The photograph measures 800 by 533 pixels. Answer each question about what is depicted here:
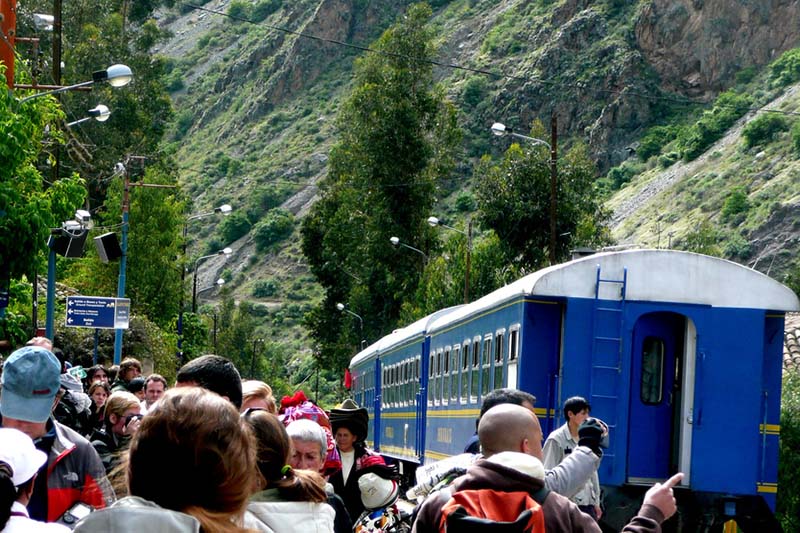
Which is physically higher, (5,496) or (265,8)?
(265,8)

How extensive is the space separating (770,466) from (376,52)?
4800 centimetres

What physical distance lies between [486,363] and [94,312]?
34.3 ft

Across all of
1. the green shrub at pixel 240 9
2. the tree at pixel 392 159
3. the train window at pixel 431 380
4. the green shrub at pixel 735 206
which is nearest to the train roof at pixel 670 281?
the train window at pixel 431 380

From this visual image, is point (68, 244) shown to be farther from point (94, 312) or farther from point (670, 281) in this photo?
point (670, 281)

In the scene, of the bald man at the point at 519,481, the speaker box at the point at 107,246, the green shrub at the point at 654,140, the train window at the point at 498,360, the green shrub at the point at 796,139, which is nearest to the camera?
the bald man at the point at 519,481

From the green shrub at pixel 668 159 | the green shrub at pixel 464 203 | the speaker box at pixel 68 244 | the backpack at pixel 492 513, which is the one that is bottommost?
the backpack at pixel 492 513

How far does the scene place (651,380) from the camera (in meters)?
14.8

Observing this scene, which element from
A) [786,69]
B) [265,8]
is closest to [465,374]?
[786,69]

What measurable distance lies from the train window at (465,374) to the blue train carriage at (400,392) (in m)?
4.61

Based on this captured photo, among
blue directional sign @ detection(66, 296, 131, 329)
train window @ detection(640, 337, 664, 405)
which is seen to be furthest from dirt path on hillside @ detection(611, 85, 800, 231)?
train window @ detection(640, 337, 664, 405)

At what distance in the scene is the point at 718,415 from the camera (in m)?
14.4

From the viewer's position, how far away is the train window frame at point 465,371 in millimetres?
19441

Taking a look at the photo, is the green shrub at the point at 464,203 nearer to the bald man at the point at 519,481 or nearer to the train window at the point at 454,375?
the train window at the point at 454,375

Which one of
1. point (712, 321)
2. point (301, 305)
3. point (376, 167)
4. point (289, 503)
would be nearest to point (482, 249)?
point (376, 167)
